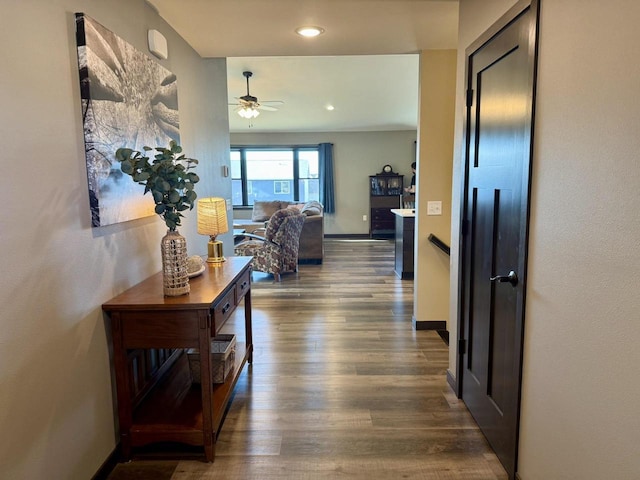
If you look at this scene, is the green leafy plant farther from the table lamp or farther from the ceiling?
the ceiling

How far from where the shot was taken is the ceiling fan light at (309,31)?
2.73 metres

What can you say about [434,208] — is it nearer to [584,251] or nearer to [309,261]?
[584,251]

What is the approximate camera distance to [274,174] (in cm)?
963

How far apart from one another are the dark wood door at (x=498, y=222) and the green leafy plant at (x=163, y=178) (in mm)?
1480

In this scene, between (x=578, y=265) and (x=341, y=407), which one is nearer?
(x=578, y=265)

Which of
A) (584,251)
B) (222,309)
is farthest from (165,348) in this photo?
(584,251)

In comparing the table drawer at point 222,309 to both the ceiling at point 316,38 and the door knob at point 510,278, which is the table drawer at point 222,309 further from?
the ceiling at point 316,38

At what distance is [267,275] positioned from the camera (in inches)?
234

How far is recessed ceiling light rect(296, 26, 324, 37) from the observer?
8.98 ft

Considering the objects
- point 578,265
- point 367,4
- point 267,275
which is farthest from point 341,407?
point 267,275

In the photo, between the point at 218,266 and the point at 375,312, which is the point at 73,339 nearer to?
the point at 218,266

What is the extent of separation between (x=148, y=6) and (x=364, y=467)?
8.99 ft

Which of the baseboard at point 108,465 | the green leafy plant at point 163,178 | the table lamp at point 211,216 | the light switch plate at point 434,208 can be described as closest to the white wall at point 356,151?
the light switch plate at point 434,208

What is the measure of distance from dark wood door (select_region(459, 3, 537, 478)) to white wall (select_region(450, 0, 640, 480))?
0.10 meters
